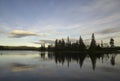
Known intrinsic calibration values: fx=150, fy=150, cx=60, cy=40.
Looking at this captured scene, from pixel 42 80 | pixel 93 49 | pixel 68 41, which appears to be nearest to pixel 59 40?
pixel 68 41

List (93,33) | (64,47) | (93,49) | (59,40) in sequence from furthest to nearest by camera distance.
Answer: (59,40) < (64,47) < (93,33) < (93,49)

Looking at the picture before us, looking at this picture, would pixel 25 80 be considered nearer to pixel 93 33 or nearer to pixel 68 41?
pixel 93 33

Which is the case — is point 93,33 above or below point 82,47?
above

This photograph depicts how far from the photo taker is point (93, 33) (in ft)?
363

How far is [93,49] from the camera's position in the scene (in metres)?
103

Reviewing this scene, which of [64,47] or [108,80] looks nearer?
[108,80]

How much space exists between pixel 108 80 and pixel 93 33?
319 feet

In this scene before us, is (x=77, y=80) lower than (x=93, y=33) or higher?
lower

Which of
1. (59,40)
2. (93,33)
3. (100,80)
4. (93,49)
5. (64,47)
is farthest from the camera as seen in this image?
(59,40)

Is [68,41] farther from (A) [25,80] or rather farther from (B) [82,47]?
(A) [25,80]

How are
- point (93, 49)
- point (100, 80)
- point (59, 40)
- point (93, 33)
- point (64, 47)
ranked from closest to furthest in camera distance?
point (100, 80), point (93, 49), point (93, 33), point (64, 47), point (59, 40)

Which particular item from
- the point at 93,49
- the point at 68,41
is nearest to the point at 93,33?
the point at 93,49

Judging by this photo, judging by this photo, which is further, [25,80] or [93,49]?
[93,49]

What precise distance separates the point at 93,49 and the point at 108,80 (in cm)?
8926
